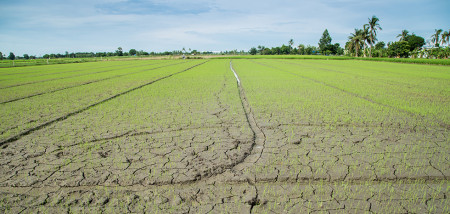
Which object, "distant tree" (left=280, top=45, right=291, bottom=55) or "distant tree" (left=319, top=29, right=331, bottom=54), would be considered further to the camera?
"distant tree" (left=280, top=45, right=291, bottom=55)

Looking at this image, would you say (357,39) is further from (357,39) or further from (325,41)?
(325,41)

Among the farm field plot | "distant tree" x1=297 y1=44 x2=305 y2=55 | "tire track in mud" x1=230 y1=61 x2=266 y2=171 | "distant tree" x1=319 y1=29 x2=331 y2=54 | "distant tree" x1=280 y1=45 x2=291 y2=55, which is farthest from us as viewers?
"distant tree" x1=280 y1=45 x2=291 y2=55

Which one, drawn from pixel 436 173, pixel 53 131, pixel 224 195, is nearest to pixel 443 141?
pixel 436 173

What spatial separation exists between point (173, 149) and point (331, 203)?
2501mm

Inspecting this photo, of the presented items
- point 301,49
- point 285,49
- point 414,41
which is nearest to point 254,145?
point 414,41

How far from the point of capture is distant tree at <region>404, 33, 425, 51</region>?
9556cm

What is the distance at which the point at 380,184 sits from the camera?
10.0 feet

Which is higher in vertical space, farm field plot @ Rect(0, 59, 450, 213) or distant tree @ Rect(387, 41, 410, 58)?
distant tree @ Rect(387, 41, 410, 58)

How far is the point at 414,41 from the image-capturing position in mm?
99188

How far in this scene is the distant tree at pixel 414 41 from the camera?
95.6m

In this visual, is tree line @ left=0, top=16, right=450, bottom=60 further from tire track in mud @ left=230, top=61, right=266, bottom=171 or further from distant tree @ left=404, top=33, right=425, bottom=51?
tire track in mud @ left=230, top=61, right=266, bottom=171

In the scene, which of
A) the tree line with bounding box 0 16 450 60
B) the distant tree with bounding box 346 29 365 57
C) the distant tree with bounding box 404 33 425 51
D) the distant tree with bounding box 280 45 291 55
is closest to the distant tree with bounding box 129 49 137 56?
the tree line with bounding box 0 16 450 60

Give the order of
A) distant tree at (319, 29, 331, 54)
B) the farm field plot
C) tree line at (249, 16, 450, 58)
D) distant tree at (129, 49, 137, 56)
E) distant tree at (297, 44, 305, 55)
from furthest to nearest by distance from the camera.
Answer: distant tree at (129, 49, 137, 56) → distant tree at (297, 44, 305, 55) → distant tree at (319, 29, 331, 54) → tree line at (249, 16, 450, 58) → the farm field plot

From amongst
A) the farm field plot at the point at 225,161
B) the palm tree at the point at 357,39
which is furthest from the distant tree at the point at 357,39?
the farm field plot at the point at 225,161
